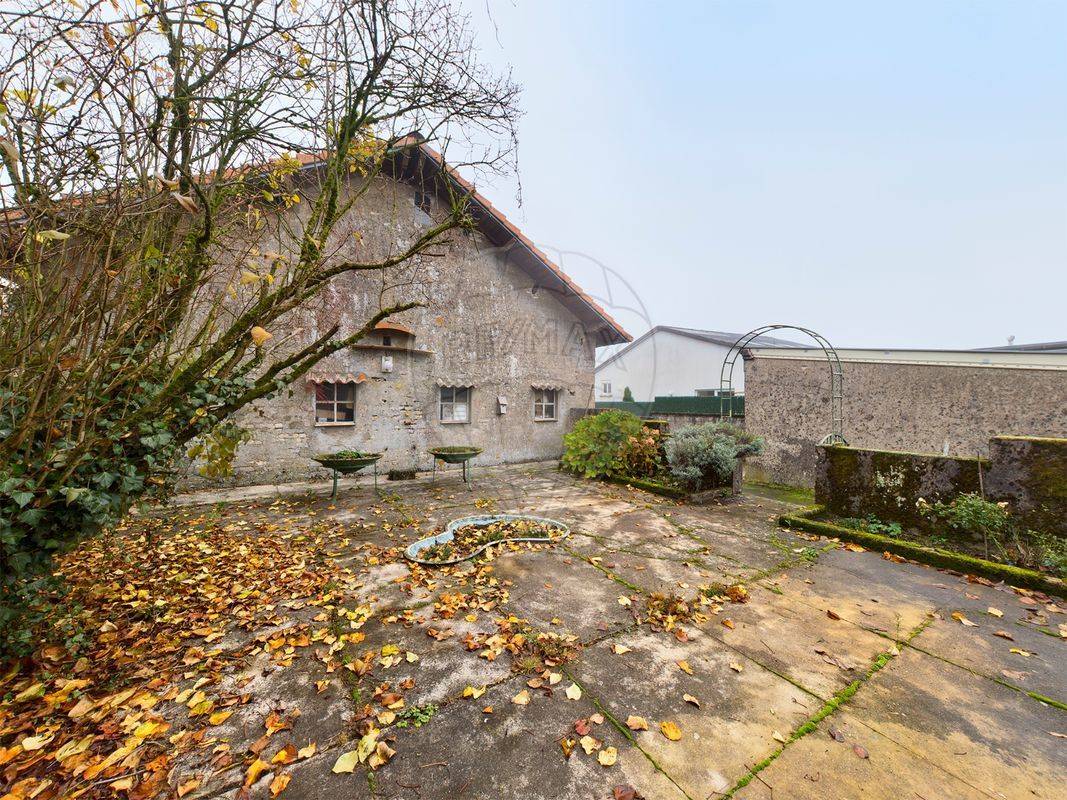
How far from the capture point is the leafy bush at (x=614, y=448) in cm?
750

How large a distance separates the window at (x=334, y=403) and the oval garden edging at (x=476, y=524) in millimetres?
4043

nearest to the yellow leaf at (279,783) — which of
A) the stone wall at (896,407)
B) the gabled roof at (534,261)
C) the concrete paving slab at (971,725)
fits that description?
the concrete paving slab at (971,725)

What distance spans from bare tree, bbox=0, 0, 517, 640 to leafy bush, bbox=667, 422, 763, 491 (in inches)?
208

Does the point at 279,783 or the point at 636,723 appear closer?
the point at 279,783

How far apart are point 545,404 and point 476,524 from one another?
6164 millimetres

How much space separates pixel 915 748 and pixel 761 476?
659 cm

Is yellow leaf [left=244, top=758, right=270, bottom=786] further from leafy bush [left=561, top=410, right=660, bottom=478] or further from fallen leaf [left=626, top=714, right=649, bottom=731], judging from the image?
leafy bush [left=561, top=410, right=660, bottom=478]

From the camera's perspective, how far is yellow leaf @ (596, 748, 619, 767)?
171 cm

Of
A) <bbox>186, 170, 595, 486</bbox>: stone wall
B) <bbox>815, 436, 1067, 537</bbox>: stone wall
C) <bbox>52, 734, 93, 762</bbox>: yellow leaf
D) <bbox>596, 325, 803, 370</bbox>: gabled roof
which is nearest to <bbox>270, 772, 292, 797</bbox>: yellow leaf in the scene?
<bbox>52, 734, 93, 762</bbox>: yellow leaf

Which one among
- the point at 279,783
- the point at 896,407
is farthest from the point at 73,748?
the point at 896,407

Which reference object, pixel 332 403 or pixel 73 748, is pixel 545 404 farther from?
pixel 73 748

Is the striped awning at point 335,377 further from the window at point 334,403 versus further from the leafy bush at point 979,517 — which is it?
the leafy bush at point 979,517

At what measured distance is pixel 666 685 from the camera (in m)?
2.20

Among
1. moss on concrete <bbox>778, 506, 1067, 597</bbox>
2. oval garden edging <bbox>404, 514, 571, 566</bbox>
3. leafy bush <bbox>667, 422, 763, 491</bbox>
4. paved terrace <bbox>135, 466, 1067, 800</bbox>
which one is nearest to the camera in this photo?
paved terrace <bbox>135, 466, 1067, 800</bbox>
